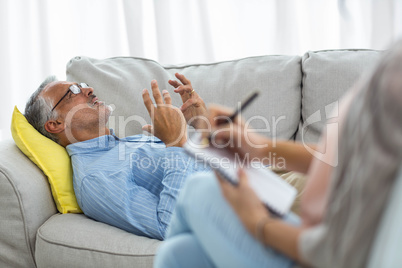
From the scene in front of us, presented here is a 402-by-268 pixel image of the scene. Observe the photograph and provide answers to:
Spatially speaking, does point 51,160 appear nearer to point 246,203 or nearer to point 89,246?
point 89,246

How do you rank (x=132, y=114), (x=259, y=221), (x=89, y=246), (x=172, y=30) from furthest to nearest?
(x=172, y=30)
(x=132, y=114)
(x=89, y=246)
(x=259, y=221)

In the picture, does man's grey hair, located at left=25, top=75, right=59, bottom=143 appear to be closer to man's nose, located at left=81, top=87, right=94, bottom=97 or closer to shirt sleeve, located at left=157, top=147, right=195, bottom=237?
man's nose, located at left=81, top=87, right=94, bottom=97

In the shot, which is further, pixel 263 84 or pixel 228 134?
pixel 263 84

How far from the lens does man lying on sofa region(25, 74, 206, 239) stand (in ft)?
4.99

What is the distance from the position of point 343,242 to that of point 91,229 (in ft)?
3.51

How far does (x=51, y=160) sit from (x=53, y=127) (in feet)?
0.71

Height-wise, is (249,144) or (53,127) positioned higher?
(249,144)

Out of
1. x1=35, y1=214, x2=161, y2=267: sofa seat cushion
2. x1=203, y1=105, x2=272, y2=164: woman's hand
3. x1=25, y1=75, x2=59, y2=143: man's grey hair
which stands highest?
x1=203, y1=105, x2=272, y2=164: woman's hand

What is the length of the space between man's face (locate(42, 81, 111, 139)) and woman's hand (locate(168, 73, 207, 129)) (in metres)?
0.35

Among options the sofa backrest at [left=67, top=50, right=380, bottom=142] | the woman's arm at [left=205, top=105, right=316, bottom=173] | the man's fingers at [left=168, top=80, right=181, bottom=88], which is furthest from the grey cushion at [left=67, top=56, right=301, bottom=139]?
the woman's arm at [left=205, top=105, right=316, bottom=173]

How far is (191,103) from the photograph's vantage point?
1.86 metres

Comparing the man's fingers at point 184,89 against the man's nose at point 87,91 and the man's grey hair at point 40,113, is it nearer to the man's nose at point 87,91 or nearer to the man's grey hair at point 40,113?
the man's nose at point 87,91

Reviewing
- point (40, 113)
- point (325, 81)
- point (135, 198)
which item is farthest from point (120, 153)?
point (325, 81)

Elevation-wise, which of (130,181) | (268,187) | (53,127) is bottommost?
(130,181)
